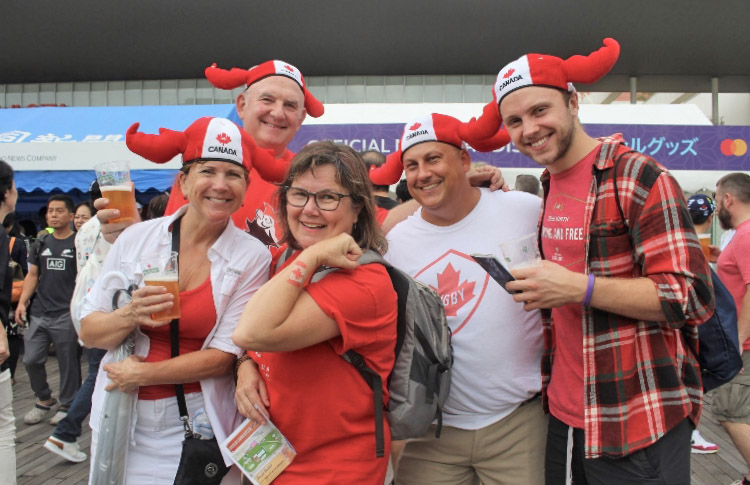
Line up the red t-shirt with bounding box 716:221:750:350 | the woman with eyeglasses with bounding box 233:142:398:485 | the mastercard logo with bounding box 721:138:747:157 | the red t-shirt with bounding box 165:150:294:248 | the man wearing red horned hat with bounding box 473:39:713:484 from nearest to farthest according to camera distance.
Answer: the woman with eyeglasses with bounding box 233:142:398:485 < the man wearing red horned hat with bounding box 473:39:713:484 < the red t-shirt with bounding box 165:150:294:248 < the red t-shirt with bounding box 716:221:750:350 < the mastercard logo with bounding box 721:138:747:157

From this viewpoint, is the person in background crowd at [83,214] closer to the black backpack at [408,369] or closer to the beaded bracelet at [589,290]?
the black backpack at [408,369]

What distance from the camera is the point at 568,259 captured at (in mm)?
1908

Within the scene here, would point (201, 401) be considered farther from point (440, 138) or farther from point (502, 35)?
point (502, 35)

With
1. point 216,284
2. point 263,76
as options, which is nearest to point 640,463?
point 216,284

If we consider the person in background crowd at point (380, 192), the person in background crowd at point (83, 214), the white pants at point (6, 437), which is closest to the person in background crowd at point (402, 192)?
the person in background crowd at point (380, 192)

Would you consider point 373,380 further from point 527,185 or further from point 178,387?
point 527,185

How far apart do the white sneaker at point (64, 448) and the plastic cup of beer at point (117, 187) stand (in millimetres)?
3466

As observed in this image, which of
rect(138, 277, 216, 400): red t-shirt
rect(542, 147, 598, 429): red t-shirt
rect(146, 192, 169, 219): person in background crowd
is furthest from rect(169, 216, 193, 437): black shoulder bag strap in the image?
rect(146, 192, 169, 219): person in background crowd

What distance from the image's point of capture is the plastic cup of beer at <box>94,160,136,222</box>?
7.54ft

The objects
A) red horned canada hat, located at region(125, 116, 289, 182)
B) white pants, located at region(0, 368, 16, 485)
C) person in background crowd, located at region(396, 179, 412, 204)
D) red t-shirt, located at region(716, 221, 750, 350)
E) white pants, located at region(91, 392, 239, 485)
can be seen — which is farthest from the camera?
person in background crowd, located at region(396, 179, 412, 204)

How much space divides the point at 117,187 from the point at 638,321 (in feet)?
7.12

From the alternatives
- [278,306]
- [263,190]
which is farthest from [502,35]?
[278,306]

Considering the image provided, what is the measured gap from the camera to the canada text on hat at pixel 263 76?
2.98 m

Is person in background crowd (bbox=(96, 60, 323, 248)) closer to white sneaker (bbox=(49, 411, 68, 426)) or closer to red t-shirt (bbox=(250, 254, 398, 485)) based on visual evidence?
red t-shirt (bbox=(250, 254, 398, 485))
